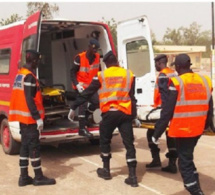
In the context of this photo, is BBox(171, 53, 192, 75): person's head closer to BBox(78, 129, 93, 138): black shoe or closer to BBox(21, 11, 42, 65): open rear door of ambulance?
BBox(21, 11, 42, 65): open rear door of ambulance

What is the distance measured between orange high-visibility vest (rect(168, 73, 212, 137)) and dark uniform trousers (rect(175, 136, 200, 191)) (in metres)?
0.11

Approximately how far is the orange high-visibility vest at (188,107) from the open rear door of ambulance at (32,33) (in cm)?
277

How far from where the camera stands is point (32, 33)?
6.41 m

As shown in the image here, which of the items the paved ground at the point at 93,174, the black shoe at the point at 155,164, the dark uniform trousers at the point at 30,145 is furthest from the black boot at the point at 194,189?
the dark uniform trousers at the point at 30,145

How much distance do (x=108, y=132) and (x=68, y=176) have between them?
3.20ft

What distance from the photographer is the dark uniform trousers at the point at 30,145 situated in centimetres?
544

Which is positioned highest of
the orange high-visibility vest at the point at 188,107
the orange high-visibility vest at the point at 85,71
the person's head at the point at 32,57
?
Result: the person's head at the point at 32,57

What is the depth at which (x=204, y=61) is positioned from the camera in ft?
225

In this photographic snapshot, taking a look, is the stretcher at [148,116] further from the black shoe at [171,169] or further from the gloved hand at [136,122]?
the black shoe at [171,169]

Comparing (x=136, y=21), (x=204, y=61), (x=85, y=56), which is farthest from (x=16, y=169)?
(x=204, y=61)

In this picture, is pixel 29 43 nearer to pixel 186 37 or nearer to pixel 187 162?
pixel 187 162

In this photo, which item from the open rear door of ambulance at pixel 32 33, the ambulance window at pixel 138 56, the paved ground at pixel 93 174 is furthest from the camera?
the ambulance window at pixel 138 56

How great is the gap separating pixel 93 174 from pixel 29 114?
1403 millimetres

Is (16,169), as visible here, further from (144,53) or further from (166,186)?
(144,53)
